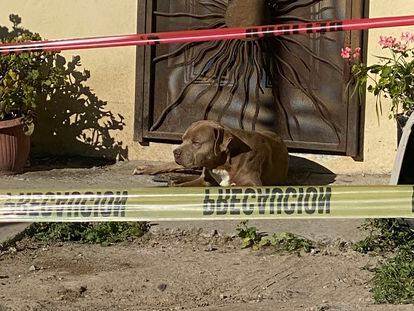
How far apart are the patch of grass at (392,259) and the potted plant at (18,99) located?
135 inches

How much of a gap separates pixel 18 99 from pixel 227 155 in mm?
2158

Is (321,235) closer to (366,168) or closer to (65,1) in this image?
(366,168)

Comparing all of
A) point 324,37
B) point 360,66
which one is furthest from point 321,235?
point 324,37

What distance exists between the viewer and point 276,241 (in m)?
6.98

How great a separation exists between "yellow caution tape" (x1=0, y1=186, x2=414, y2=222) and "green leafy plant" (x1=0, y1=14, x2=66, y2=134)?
3.58 meters

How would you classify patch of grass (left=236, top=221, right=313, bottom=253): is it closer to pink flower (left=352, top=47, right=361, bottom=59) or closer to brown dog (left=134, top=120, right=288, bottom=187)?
brown dog (left=134, top=120, right=288, bottom=187)

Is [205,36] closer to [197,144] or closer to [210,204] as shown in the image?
[197,144]

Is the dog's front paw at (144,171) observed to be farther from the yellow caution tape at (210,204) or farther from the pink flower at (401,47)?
the yellow caution tape at (210,204)

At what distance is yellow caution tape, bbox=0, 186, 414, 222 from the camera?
5023 millimetres

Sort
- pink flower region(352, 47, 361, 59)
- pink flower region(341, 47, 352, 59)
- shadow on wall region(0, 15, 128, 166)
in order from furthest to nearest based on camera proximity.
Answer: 1. shadow on wall region(0, 15, 128, 166)
2. pink flower region(352, 47, 361, 59)
3. pink flower region(341, 47, 352, 59)

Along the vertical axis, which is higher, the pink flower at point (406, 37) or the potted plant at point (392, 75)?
the pink flower at point (406, 37)

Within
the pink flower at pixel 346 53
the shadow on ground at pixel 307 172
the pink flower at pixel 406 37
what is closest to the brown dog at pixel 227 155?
the shadow on ground at pixel 307 172

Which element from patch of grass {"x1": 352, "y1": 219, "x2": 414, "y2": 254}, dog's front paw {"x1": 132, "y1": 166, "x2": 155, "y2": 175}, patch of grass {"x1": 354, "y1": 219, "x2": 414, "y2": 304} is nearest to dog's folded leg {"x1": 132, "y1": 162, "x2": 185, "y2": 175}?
dog's front paw {"x1": 132, "y1": 166, "x2": 155, "y2": 175}

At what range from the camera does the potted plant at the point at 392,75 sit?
7.94 metres
